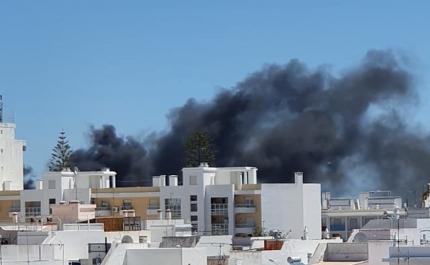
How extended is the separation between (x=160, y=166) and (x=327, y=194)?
15284 millimetres

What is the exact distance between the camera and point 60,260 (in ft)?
137

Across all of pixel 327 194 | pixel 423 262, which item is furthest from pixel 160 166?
pixel 423 262

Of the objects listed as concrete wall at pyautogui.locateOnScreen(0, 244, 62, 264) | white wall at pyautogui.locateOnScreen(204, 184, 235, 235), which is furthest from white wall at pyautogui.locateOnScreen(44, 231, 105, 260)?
white wall at pyautogui.locateOnScreen(204, 184, 235, 235)

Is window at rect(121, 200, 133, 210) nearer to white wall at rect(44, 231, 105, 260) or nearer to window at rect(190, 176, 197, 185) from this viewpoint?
window at rect(190, 176, 197, 185)

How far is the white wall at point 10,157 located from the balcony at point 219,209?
1232cm

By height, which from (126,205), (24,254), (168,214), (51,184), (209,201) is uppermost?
(51,184)

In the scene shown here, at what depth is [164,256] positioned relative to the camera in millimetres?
42938

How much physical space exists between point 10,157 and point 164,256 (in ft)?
133

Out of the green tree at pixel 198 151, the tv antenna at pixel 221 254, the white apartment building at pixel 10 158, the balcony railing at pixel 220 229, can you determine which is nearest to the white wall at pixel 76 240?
the tv antenna at pixel 221 254

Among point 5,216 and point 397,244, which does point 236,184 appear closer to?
point 5,216

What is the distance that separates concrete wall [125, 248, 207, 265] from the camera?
42.9 meters

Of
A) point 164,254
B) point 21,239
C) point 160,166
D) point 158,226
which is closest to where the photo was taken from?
point 164,254

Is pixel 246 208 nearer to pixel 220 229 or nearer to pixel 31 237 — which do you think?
pixel 220 229

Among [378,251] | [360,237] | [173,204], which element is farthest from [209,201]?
[378,251]
